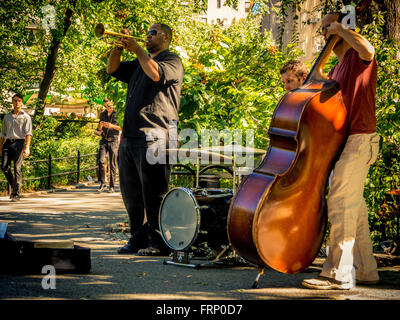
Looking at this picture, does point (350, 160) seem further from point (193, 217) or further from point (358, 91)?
point (193, 217)

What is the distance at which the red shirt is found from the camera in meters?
4.71

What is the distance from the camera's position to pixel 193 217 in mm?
5754

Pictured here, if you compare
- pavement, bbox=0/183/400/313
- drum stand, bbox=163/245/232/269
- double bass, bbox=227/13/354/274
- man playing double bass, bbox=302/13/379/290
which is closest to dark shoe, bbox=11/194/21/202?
pavement, bbox=0/183/400/313

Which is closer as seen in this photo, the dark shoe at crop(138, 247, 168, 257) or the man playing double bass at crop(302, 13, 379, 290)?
the man playing double bass at crop(302, 13, 379, 290)

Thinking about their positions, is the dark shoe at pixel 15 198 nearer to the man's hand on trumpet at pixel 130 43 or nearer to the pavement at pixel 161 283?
the pavement at pixel 161 283

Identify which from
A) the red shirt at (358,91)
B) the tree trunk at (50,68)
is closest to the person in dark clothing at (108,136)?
the tree trunk at (50,68)

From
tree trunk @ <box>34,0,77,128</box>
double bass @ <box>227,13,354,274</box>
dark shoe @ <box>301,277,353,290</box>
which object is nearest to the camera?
double bass @ <box>227,13,354,274</box>

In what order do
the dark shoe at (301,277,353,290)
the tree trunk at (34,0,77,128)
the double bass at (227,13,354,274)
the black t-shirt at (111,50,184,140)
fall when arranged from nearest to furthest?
the double bass at (227,13,354,274) → the dark shoe at (301,277,353,290) → the black t-shirt at (111,50,184,140) → the tree trunk at (34,0,77,128)

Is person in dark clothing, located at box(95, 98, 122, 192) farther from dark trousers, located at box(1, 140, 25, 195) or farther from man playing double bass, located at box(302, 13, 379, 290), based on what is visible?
man playing double bass, located at box(302, 13, 379, 290)

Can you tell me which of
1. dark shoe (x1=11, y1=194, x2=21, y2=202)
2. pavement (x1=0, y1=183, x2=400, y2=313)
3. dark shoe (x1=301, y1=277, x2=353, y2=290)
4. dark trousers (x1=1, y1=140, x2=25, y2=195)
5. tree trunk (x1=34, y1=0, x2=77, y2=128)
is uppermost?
tree trunk (x1=34, y1=0, x2=77, y2=128)

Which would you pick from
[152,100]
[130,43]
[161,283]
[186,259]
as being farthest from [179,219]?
[130,43]

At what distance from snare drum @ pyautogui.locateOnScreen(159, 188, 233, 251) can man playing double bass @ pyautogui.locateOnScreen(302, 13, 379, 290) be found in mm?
1359
